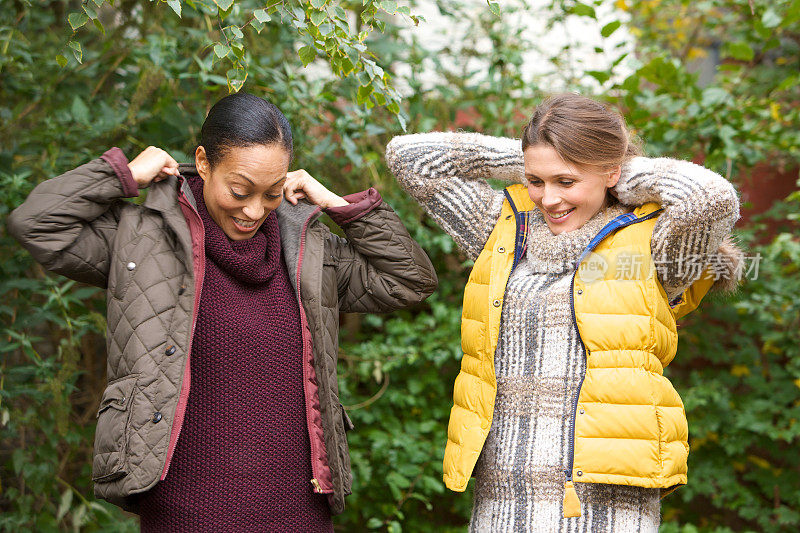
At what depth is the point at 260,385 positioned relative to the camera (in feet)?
5.80

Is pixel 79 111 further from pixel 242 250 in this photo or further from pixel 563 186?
pixel 563 186

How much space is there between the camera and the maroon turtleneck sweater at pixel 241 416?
171cm

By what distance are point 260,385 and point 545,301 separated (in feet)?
2.34

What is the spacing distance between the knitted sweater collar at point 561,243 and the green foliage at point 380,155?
1.84ft

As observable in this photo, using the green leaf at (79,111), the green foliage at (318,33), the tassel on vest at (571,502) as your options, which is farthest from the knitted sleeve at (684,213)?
the green leaf at (79,111)

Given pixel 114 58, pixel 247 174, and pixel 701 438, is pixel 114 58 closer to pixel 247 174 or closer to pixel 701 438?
pixel 247 174

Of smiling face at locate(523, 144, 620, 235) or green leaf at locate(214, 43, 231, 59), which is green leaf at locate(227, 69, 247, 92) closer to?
green leaf at locate(214, 43, 231, 59)

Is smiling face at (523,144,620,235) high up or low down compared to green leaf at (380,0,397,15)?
down

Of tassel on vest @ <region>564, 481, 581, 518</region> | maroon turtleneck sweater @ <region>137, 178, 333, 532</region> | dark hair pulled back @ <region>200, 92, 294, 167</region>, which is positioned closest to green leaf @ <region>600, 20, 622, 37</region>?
dark hair pulled back @ <region>200, 92, 294, 167</region>

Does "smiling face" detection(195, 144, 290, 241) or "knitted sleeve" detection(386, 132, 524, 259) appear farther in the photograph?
"knitted sleeve" detection(386, 132, 524, 259)

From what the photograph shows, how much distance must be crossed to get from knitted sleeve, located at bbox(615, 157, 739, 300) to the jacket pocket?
4.08ft

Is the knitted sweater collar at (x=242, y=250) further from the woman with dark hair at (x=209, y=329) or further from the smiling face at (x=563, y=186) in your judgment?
the smiling face at (x=563, y=186)

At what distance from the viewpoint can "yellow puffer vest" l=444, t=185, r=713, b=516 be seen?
169 cm

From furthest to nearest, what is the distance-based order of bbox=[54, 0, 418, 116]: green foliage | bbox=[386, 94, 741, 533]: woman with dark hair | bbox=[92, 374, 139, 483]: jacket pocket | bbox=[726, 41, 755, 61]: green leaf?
bbox=[726, 41, 755, 61]: green leaf < bbox=[54, 0, 418, 116]: green foliage < bbox=[386, 94, 741, 533]: woman with dark hair < bbox=[92, 374, 139, 483]: jacket pocket
